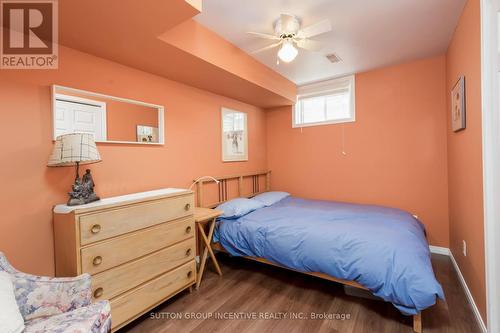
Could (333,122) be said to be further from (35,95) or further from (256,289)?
(35,95)

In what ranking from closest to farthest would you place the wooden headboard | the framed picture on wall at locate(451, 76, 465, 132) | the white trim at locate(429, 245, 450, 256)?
the framed picture on wall at locate(451, 76, 465, 132)
the white trim at locate(429, 245, 450, 256)
the wooden headboard

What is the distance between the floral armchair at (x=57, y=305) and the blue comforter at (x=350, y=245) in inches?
56.7

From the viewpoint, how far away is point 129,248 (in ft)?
5.73

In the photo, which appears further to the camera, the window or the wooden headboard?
the window

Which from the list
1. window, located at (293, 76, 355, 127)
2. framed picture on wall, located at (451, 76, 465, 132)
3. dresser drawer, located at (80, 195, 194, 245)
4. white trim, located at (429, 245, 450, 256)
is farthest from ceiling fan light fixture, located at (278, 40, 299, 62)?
white trim, located at (429, 245, 450, 256)

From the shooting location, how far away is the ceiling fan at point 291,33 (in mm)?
1943

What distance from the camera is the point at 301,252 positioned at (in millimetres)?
2107

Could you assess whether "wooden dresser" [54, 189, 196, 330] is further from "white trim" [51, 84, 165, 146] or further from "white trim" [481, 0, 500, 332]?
"white trim" [481, 0, 500, 332]

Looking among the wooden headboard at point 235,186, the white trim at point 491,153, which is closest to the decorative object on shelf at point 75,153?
the wooden headboard at point 235,186

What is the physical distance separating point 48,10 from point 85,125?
812 mm

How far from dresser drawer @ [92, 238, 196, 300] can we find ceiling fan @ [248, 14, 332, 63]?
201cm

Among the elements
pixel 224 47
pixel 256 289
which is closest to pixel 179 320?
Answer: pixel 256 289

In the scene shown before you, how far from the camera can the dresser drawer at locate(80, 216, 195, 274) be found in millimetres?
1550

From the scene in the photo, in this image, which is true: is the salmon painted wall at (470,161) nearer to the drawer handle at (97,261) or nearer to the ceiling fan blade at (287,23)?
the ceiling fan blade at (287,23)
